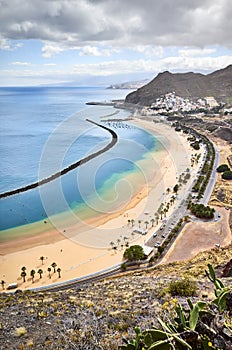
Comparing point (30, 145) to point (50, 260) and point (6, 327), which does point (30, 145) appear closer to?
point (50, 260)

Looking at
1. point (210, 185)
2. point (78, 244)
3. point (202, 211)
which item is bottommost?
point (78, 244)

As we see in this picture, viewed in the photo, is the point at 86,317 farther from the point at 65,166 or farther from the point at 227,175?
the point at 65,166

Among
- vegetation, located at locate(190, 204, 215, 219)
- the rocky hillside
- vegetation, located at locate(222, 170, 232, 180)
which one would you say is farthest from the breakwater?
the rocky hillside

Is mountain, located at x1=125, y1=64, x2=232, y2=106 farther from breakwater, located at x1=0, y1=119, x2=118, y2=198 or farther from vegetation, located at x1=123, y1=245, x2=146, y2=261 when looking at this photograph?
vegetation, located at x1=123, y1=245, x2=146, y2=261

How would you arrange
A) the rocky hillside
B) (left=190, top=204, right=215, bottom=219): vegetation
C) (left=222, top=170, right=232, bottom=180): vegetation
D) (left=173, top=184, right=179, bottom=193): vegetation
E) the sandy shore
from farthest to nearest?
(left=222, top=170, right=232, bottom=180): vegetation → (left=173, top=184, right=179, bottom=193): vegetation → (left=190, top=204, right=215, bottom=219): vegetation → the sandy shore → the rocky hillside

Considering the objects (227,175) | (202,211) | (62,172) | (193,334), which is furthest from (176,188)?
(193,334)

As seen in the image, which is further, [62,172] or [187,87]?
[187,87]

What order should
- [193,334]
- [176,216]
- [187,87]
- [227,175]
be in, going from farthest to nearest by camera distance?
[187,87] → [227,175] → [176,216] → [193,334]
